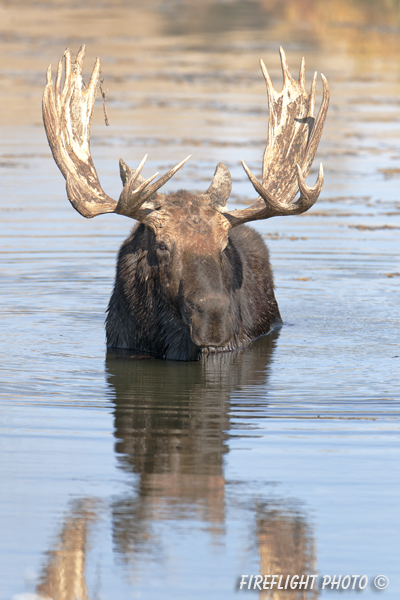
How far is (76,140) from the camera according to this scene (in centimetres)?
966

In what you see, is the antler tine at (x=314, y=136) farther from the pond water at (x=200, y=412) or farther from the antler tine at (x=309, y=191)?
the pond water at (x=200, y=412)

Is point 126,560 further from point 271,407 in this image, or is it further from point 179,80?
point 179,80

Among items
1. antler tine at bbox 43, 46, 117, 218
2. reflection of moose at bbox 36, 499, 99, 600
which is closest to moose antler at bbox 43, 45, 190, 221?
antler tine at bbox 43, 46, 117, 218

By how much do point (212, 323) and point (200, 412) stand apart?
0.75 metres

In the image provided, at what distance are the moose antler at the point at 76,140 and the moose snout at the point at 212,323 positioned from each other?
1035mm

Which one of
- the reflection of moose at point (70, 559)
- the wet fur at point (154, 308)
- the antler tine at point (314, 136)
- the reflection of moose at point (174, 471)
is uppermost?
the antler tine at point (314, 136)

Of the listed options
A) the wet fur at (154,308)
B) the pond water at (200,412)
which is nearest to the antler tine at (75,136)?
the wet fur at (154,308)

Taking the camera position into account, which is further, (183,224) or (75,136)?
(75,136)

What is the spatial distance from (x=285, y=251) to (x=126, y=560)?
28.7 ft

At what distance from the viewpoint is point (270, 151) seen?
10078mm

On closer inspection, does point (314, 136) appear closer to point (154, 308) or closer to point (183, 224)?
point (183, 224)

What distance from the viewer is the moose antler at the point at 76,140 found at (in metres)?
9.28

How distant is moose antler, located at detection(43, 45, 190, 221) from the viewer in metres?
9.28

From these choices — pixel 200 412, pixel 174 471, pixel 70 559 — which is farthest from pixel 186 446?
pixel 70 559
